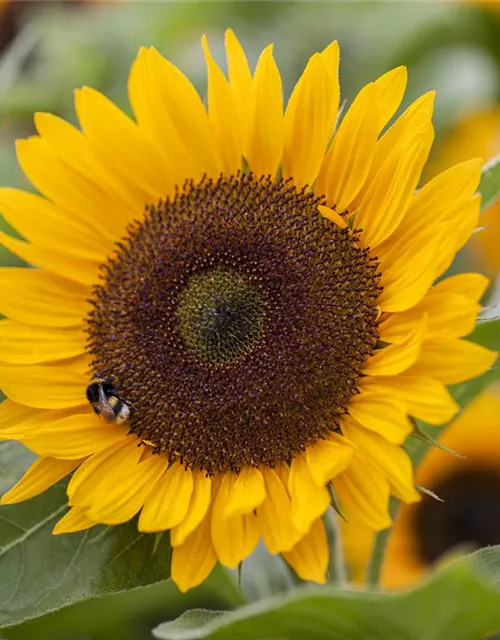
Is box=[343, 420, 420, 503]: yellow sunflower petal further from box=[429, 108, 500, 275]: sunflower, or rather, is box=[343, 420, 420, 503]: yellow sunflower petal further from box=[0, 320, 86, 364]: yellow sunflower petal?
box=[429, 108, 500, 275]: sunflower

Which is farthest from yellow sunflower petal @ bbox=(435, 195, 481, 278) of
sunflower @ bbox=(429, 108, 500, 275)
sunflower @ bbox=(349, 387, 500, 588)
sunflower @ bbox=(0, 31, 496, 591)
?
sunflower @ bbox=(429, 108, 500, 275)

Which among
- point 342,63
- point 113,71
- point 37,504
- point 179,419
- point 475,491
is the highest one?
point 342,63

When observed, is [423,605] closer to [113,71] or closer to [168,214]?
[168,214]

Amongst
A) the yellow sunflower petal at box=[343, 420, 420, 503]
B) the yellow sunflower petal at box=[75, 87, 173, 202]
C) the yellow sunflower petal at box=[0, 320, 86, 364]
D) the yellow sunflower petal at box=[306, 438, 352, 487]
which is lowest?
the yellow sunflower petal at box=[0, 320, 86, 364]

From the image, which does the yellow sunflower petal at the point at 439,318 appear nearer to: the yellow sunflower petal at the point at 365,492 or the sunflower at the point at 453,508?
the yellow sunflower petal at the point at 365,492

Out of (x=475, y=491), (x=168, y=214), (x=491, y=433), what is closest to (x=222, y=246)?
(x=168, y=214)

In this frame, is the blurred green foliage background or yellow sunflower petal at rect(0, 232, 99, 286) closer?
yellow sunflower petal at rect(0, 232, 99, 286)

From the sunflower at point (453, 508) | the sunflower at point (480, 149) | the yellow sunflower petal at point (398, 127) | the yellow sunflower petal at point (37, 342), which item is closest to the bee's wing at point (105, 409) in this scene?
the yellow sunflower petal at point (37, 342)
